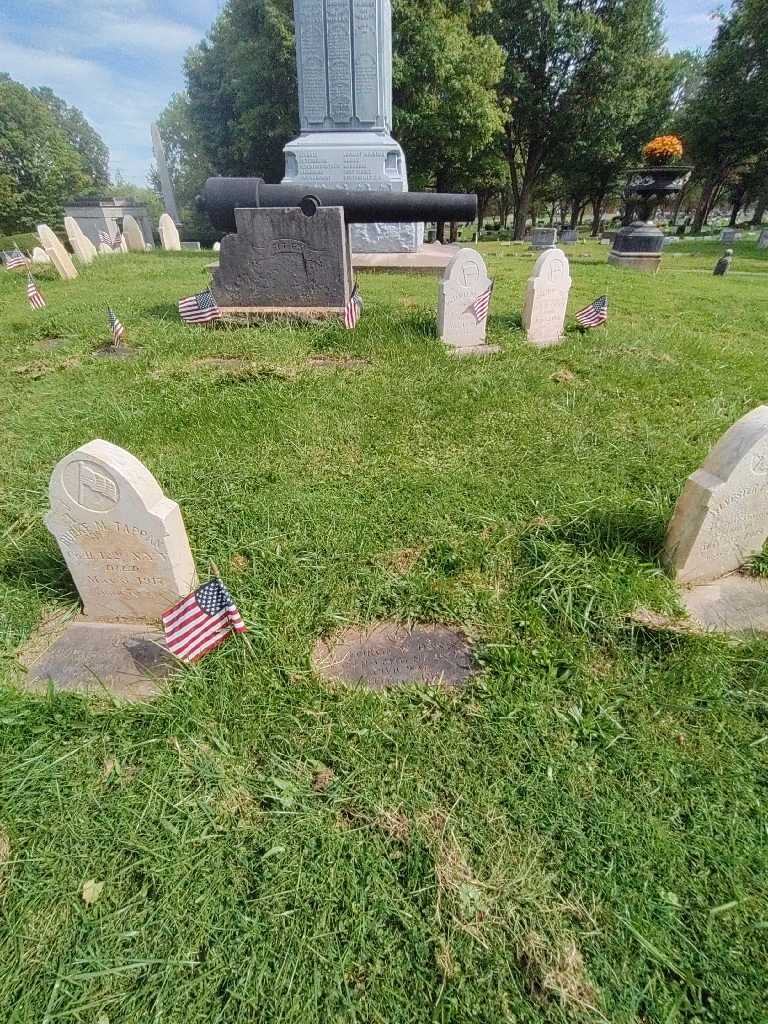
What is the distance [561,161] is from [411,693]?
35631mm

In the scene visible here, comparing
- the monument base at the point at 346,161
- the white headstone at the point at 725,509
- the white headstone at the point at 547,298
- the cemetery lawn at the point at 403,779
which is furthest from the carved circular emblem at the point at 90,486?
the monument base at the point at 346,161

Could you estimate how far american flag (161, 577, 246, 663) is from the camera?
2.04m

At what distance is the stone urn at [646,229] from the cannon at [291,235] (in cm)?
892

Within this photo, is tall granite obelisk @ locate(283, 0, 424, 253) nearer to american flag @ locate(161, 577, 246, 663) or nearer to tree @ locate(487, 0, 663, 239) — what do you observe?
american flag @ locate(161, 577, 246, 663)

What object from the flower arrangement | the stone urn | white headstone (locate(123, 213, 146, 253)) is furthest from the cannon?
white headstone (locate(123, 213, 146, 253))

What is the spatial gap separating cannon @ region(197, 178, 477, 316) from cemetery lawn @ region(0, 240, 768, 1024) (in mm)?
3892

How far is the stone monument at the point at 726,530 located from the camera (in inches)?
87.4

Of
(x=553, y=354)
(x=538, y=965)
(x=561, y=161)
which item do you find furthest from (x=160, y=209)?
(x=538, y=965)

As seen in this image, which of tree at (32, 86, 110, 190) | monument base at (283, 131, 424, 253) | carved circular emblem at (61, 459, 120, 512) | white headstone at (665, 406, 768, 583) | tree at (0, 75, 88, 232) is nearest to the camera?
carved circular emblem at (61, 459, 120, 512)

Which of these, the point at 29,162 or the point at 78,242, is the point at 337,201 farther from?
the point at 29,162

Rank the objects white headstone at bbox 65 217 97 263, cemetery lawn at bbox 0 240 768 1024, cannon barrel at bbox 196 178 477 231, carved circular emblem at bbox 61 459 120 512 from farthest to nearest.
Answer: white headstone at bbox 65 217 97 263 → cannon barrel at bbox 196 178 477 231 → carved circular emblem at bbox 61 459 120 512 → cemetery lawn at bbox 0 240 768 1024

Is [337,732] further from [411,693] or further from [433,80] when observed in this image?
[433,80]

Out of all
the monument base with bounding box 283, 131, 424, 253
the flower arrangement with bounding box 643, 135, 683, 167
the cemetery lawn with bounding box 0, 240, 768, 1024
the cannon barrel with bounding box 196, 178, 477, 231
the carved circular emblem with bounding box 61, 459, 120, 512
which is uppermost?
the flower arrangement with bounding box 643, 135, 683, 167

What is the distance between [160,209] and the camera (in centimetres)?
6750
